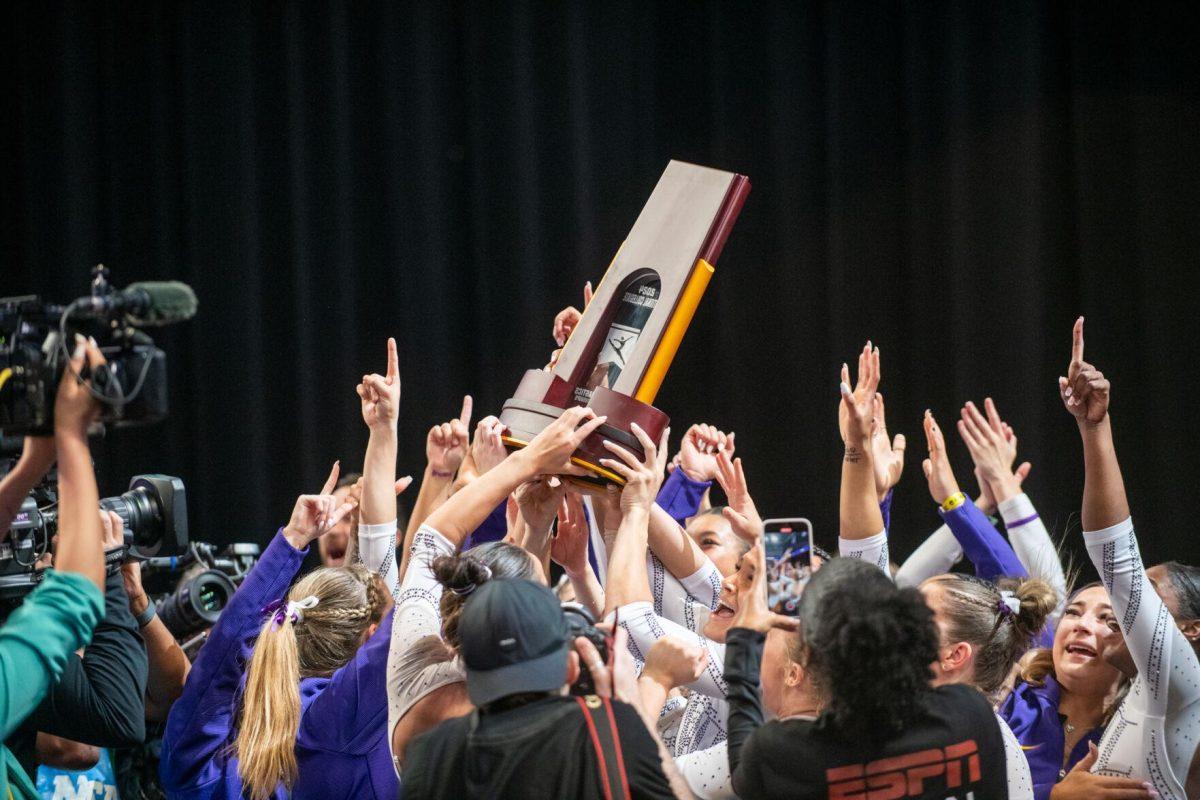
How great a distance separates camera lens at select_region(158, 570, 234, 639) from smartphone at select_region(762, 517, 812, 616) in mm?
1134

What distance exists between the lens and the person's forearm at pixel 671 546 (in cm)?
214

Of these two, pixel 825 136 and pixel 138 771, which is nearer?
pixel 138 771

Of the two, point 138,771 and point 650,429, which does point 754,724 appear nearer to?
point 650,429

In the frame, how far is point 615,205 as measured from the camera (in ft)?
14.3

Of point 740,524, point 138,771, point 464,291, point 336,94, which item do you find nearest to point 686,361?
point 464,291

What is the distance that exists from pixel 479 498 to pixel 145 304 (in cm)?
60

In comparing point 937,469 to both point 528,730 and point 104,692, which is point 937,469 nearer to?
point 528,730

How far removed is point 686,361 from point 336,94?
1.68 meters

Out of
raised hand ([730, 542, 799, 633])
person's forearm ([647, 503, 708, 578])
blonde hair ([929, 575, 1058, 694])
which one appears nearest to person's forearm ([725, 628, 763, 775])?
raised hand ([730, 542, 799, 633])

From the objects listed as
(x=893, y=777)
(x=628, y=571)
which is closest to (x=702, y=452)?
(x=628, y=571)

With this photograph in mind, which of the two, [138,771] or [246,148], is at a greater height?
[246,148]

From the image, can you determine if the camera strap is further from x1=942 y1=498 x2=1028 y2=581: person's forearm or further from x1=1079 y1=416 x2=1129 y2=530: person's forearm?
x1=942 y1=498 x2=1028 y2=581: person's forearm

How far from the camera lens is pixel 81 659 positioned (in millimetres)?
1835

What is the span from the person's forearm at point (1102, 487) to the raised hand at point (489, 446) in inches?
37.5
